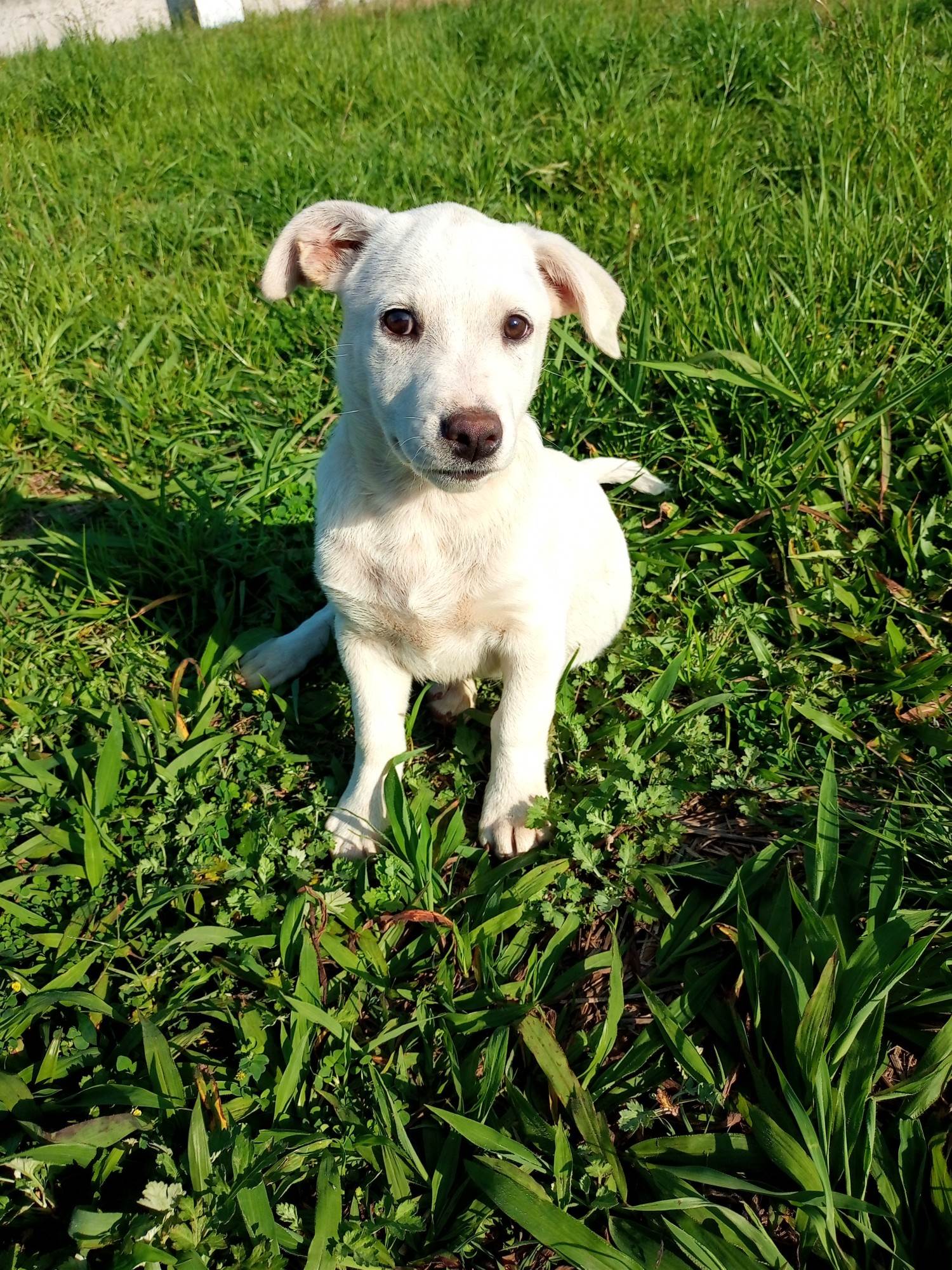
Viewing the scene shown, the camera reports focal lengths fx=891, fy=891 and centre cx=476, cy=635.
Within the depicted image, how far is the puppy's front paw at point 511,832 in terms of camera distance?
251cm

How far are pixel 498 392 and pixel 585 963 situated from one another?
141 cm

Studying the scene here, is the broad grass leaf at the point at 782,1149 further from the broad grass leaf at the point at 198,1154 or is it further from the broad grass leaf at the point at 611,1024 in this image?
the broad grass leaf at the point at 198,1154

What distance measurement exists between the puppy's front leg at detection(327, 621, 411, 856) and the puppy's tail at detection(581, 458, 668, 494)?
4.13 ft

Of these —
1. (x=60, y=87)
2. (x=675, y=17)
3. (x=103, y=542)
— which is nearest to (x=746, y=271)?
(x=103, y=542)

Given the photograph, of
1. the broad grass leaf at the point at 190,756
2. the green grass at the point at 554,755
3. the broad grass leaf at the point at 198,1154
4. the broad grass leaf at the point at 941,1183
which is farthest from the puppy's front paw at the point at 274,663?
the broad grass leaf at the point at 941,1183

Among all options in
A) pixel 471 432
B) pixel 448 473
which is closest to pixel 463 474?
pixel 448 473

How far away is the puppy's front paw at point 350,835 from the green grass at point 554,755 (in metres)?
0.06

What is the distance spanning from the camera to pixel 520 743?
101 inches

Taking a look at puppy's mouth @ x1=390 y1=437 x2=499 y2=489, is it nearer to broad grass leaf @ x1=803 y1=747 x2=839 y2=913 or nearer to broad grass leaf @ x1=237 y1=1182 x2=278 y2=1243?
broad grass leaf @ x1=803 y1=747 x2=839 y2=913

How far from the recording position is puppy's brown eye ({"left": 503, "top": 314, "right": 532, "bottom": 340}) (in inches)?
91.5

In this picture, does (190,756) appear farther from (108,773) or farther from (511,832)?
(511,832)

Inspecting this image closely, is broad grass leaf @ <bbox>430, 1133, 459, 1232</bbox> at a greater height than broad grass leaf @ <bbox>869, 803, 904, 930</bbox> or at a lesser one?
lesser

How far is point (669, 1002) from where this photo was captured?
2191 millimetres

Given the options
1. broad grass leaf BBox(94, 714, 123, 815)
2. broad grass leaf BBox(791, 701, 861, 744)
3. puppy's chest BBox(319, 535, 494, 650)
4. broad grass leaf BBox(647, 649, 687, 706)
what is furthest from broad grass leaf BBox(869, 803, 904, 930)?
broad grass leaf BBox(94, 714, 123, 815)
